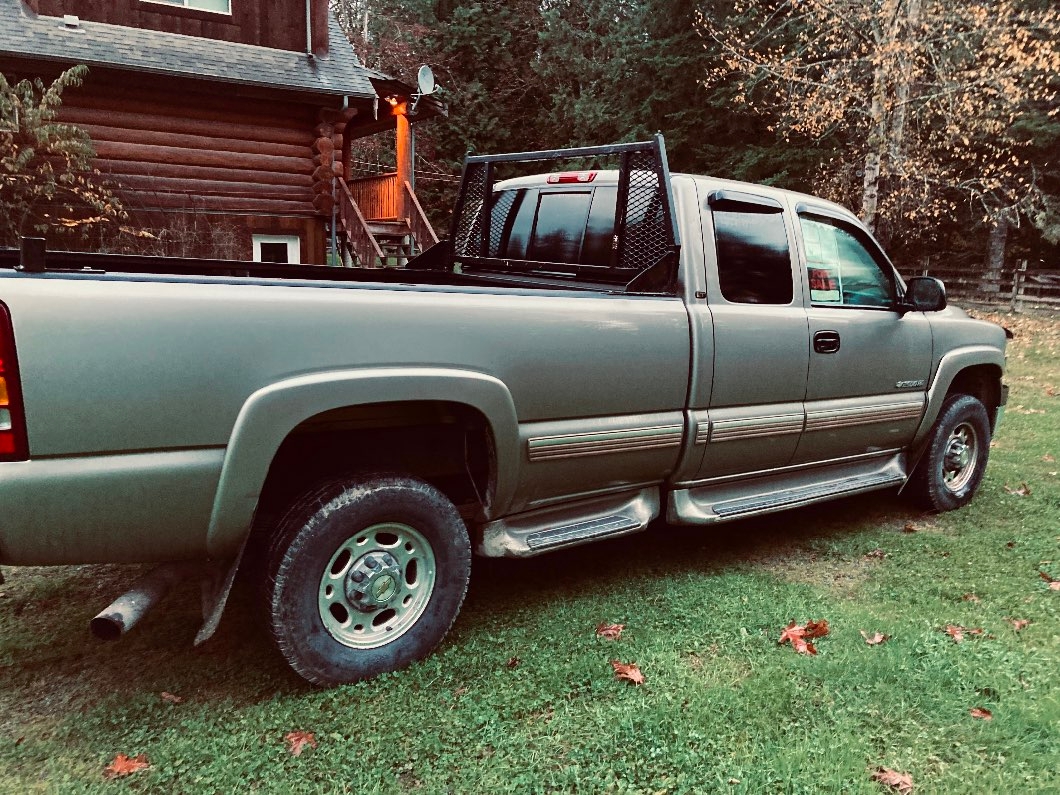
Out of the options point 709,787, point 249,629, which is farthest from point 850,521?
point 249,629

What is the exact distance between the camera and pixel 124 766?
243 cm

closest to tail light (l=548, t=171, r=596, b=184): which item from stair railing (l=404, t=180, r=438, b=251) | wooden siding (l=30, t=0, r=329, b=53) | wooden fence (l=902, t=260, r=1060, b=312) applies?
stair railing (l=404, t=180, r=438, b=251)

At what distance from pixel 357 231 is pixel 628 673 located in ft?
36.0

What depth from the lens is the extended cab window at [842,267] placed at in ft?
14.3

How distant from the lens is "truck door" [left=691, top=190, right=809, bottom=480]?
3.79m

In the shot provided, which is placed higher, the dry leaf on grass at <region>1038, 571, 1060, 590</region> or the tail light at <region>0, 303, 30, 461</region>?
the tail light at <region>0, 303, 30, 461</region>

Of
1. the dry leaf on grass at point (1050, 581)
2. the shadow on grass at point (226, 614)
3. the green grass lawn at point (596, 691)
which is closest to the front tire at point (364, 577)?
the green grass lawn at point (596, 691)

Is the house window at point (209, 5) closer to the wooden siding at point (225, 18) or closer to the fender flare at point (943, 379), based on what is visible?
the wooden siding at point (225, 18)

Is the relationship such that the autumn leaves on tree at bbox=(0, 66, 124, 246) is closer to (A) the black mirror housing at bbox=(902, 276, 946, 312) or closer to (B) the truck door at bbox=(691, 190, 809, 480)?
(B) the truck door at bbox=(691, 190, 809, 480)

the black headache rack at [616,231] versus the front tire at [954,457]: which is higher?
the black headache rack at [616,231]

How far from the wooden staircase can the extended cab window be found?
26.2 ft

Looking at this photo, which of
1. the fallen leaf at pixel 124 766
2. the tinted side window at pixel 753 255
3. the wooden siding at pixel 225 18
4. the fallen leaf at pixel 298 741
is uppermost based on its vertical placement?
the wooden siding at pixel 225 18

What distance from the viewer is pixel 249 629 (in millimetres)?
3367

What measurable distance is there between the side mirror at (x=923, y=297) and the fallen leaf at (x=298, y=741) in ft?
12.6
